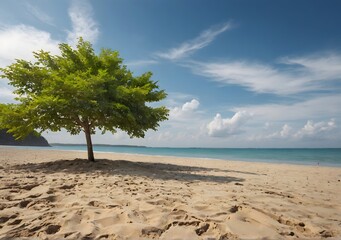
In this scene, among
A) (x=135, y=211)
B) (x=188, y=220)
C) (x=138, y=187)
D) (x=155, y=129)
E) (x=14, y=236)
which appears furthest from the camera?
(x=155, y=129)

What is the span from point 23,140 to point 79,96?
80050 mm

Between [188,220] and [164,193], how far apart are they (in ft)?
7.26

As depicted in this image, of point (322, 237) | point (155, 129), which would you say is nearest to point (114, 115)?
point (155, 129)

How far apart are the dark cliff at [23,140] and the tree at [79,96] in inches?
2659

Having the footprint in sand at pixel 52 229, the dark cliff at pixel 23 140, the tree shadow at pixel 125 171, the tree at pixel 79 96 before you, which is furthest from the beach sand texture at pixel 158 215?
the dark cliff at pixel 23 140

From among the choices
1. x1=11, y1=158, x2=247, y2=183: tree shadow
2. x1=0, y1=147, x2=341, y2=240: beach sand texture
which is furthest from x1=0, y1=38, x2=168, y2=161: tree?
x1=0, y1=147, x2=341, y2=240: beach sand texture

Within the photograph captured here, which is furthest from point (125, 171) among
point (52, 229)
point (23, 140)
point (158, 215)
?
point (23, 140)

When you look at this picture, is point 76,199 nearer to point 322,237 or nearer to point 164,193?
point 164,193

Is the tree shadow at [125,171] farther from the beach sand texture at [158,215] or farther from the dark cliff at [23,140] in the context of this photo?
the dark cliff at [23,140]

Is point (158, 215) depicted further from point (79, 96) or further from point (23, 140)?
point (23, 140)

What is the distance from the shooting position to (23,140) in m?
79.1

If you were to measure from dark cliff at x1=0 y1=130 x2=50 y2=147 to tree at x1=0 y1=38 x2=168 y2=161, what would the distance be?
67550mm

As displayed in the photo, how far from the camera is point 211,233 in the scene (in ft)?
12.7

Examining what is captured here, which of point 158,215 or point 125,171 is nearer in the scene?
point 158,215
